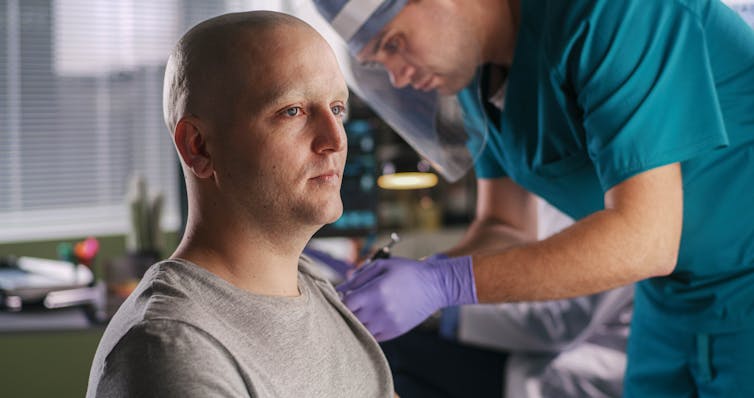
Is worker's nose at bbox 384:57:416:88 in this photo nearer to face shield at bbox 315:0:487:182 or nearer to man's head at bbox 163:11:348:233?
face shield at bbox 315:0:487:182

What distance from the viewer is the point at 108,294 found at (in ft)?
7.46

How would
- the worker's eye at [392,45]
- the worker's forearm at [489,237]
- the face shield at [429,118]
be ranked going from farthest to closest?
the worker's forearm at [489,237], the face shield at [429,118], the worker's eye at [392,45]

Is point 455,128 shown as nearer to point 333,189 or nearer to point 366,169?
point 333,189

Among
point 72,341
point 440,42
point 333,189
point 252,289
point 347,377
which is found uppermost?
point 440,42

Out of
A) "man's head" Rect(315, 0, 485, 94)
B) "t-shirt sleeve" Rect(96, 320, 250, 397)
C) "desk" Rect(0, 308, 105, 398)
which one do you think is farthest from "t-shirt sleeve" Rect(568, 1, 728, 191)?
"desk" Rect(0, 308, 105, 398)

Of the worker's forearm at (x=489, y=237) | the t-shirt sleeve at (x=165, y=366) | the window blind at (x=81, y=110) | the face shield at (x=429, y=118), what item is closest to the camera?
the t-shirt sleeve at (x=165, y=366)

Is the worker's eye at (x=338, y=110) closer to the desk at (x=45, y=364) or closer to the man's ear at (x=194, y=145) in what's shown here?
the man's ear at (x=194, y=145)

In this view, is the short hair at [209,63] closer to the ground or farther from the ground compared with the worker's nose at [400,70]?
farther from the ground

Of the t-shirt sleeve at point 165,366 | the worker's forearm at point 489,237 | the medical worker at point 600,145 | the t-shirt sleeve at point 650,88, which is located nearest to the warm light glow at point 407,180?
the worker's forearm at point 489,237

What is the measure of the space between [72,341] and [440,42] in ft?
8.12

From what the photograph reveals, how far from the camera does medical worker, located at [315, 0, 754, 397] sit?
3.93 ft

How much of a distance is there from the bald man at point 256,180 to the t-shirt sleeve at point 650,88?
1.46 ft

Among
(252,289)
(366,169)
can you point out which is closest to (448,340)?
(366,169)

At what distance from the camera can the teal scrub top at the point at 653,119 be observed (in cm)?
120
